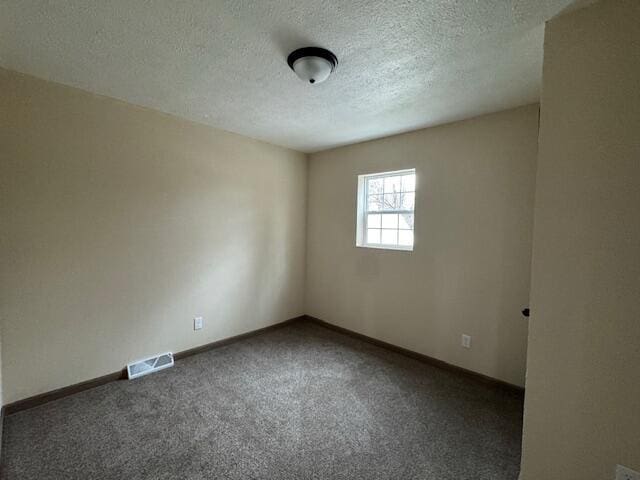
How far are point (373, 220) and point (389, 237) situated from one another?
0.32 m

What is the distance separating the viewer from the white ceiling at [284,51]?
1.30 metres

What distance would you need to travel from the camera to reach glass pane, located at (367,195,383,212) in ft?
11.0

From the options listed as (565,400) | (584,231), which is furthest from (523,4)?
(565,400)

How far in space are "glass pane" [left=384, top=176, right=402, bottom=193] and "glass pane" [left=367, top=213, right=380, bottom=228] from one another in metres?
0.33

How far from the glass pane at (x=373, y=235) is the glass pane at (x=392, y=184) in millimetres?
506

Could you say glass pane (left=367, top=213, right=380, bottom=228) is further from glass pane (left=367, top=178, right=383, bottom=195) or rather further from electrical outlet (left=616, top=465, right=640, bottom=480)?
electrical outlet (left=616, top=465, right=640, bottom=480)

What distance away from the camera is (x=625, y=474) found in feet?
3.67

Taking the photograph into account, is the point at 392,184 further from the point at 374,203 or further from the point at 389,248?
the point at 389,248

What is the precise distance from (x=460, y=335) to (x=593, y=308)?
1.55m

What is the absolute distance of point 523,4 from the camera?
48.8 inches

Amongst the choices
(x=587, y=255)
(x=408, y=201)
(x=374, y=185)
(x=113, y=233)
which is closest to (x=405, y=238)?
(x=408, y=201)

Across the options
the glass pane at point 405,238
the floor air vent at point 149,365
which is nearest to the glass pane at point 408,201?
the glass pane at point 405,238

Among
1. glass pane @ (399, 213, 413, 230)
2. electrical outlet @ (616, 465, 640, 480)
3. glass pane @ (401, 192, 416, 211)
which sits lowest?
electrical outlet @ (616, 465, 640, 480)

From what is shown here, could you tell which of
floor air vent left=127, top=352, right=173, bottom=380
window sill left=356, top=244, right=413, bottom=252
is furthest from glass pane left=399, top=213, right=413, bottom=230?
floor air vent left=127, top=352, right=173, bottom=380
